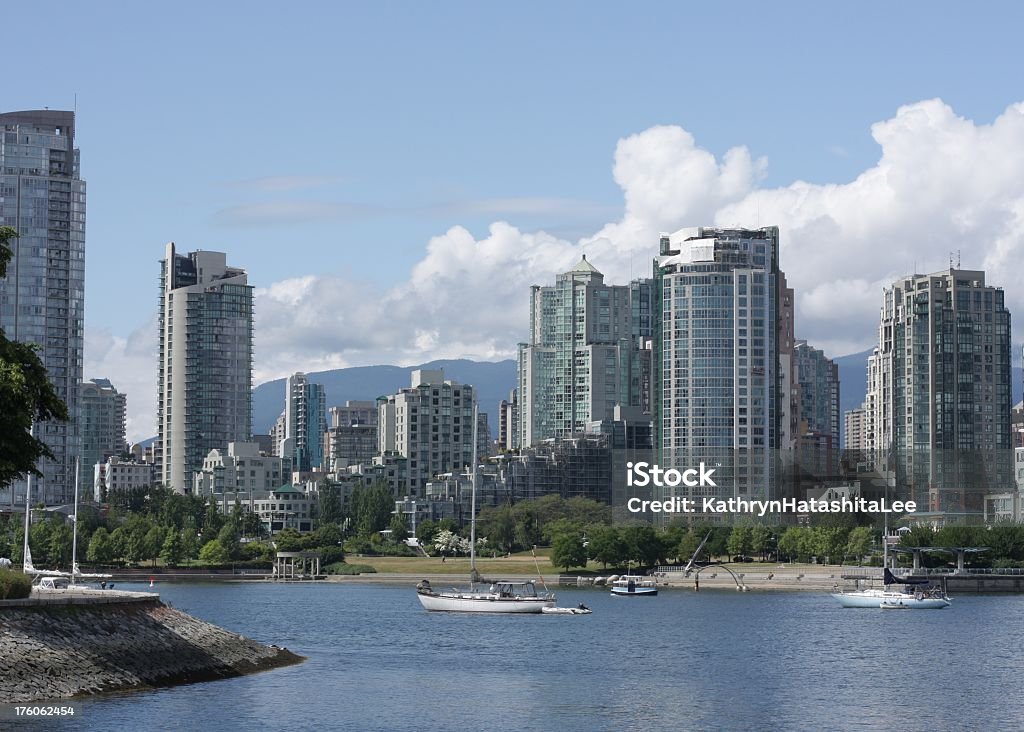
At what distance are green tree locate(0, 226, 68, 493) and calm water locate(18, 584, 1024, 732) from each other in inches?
485

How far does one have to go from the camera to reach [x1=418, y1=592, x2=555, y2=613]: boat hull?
169000 millimetres

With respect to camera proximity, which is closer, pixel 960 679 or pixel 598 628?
pixel 960 679

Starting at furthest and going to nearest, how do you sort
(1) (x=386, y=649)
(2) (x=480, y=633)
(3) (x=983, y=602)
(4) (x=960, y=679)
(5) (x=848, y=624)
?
(3) (x=983, y=602) < (5) (x=848, y=624) < (2) (x=480, y=633) < (1) (x=386, y=649) < (4) (x=960, y=679)

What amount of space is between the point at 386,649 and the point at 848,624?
54.6 metres

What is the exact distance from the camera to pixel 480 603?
17075 cm

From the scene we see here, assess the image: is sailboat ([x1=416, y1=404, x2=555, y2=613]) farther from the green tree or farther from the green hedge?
the green tree

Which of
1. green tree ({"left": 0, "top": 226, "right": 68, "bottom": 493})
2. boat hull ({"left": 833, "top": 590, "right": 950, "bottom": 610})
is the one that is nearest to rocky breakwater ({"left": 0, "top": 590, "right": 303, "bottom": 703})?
green tree ({"left": 0, "top": 226, "right": 68, "bottom": 493})

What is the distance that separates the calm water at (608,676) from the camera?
82.4 meters

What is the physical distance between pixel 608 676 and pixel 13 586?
36540 millimetres

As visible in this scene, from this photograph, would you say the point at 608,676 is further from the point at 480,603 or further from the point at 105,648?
the point at 480,603

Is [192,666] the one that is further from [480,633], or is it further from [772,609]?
[772,609]

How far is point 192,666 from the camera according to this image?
89.0 metres

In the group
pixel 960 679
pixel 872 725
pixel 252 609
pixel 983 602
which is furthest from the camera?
pixel 983 602

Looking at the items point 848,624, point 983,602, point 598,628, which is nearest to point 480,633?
point 598,628
